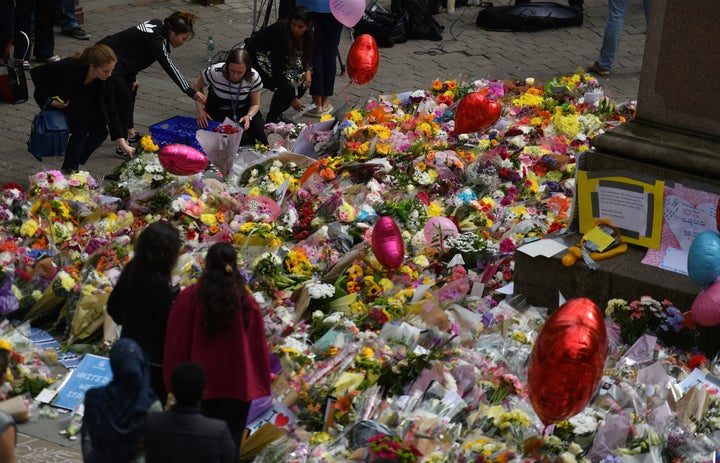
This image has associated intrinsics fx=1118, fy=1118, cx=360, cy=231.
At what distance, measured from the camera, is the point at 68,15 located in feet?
35.7

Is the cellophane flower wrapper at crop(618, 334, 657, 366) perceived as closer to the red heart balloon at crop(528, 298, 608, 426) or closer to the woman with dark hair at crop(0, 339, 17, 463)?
the red heart balloon at crop(528, 298, 608, 426)

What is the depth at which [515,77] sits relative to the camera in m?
10.8

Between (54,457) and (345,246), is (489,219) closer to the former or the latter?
(345,246)

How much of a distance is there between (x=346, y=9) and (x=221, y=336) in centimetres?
521

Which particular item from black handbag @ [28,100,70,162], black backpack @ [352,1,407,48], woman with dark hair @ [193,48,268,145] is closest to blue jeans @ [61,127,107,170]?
black handbag @ [28,100,70,162]

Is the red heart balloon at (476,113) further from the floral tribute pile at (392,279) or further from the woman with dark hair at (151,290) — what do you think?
the woman with dark hair at (151,290)

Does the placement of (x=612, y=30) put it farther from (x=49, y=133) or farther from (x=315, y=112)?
(x=49, y=133)

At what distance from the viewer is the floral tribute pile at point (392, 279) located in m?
4.59

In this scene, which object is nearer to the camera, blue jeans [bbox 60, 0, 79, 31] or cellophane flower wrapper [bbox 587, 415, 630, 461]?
cellophane flower wrapper [bbox 587, 415, 630, 461]

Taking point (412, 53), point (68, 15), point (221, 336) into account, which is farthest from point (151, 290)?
point (412, 53)

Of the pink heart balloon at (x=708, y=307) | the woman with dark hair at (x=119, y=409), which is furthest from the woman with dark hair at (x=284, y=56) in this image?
the woman with dark hair at (x=119, y=409)

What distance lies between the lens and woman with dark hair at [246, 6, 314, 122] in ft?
28.2

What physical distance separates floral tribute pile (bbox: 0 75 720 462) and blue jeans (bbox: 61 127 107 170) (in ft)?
1.73

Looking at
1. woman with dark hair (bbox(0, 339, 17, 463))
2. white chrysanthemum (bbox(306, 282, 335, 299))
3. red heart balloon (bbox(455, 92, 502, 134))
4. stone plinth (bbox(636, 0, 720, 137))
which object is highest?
stone plinth (bbox(636, 0, 720, 137))
